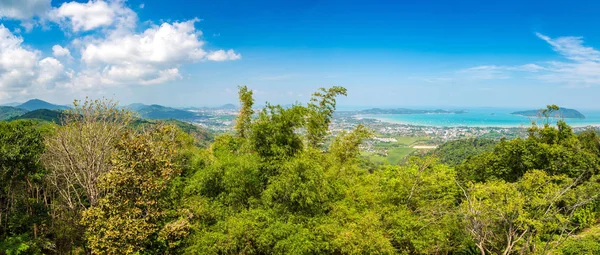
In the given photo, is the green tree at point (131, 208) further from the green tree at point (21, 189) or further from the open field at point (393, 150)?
the open field at point (393, 150)

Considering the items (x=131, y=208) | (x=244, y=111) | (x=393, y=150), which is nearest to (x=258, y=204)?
(x=131, y=208)

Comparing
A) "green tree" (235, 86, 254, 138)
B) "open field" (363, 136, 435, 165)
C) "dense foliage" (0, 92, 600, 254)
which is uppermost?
"green tree" (235, 86, 254, 138)

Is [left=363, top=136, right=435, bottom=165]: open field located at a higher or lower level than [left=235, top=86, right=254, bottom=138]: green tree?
lower

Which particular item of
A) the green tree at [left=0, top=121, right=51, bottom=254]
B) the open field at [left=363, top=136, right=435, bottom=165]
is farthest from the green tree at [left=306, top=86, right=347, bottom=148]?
the open field at [left=363, top=136, right=435, bottom=165]

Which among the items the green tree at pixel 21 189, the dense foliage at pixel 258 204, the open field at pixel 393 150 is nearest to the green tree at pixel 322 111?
the dense foliage at pixel 258 204

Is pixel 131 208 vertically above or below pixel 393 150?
above

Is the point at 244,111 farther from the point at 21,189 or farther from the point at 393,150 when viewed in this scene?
the point at 393,150

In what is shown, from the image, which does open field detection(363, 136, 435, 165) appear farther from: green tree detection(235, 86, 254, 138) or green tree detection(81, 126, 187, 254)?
green tree detection(81, 126, 187, 254)

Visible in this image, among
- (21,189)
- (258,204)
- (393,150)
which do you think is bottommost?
(393,150)

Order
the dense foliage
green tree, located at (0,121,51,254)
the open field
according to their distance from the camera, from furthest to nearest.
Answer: the open field < green tree, located at (0,121,51,254) < the dense foliage
